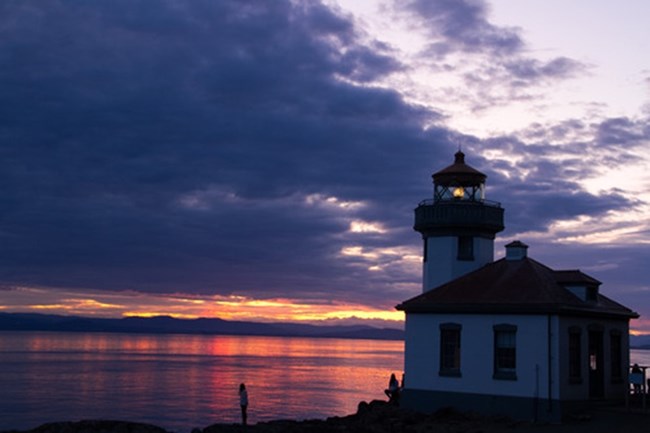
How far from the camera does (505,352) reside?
31250 millimetres

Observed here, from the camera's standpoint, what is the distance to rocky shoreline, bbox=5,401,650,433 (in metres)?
27.9

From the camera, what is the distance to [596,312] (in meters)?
32.5

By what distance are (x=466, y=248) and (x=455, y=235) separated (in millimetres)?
822

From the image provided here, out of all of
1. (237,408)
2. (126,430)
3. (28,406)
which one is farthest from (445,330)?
(28,406)

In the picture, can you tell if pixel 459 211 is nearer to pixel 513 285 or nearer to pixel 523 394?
pixel 513 285

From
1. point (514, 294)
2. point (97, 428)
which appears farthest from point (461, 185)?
point (97, 428)

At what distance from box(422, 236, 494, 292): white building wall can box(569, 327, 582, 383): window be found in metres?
6.98

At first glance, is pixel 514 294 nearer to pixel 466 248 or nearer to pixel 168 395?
pixel 466 248

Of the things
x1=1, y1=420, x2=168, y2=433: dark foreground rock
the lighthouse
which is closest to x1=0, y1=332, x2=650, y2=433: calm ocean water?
x1=1, y1=420, x2=168, y2=433: dark foreground rock

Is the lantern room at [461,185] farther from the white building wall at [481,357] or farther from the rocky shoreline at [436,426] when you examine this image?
the rocky shoreline at [436,426]

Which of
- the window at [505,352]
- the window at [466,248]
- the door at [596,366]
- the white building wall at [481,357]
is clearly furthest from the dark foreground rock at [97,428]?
the door at [596,366]

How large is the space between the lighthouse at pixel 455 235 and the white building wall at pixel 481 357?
4709mm

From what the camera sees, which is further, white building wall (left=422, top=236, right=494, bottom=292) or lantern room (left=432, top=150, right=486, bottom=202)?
lantern room (left=432, top=150, right=486, bottom=202)

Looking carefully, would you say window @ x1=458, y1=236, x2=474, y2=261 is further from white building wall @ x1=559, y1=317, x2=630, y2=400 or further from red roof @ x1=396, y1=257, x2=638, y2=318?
white building wall @ x1=559, y1=317, x2=630, y2=400
